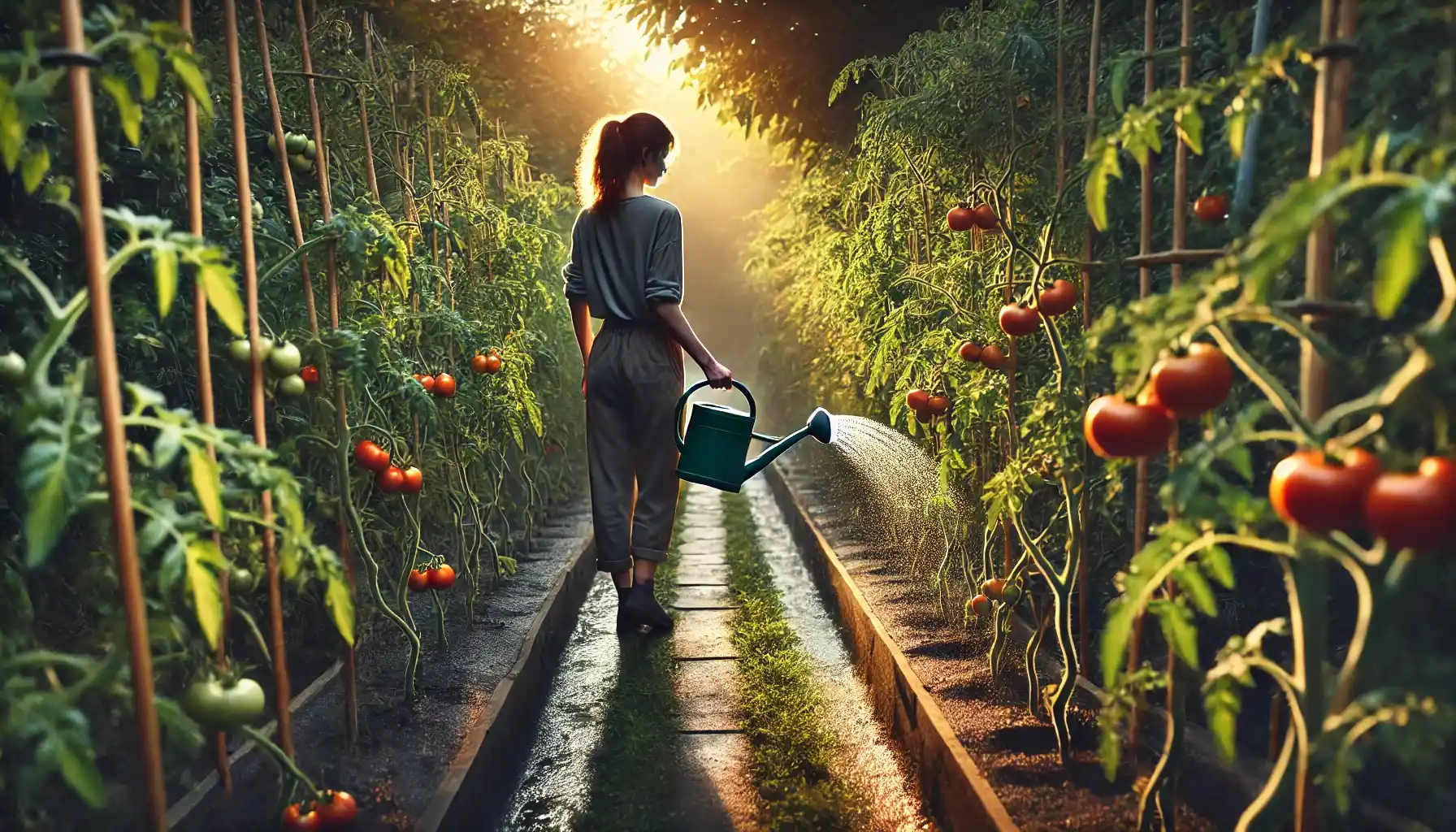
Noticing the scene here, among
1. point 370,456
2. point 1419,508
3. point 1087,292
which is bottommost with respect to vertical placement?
point 370,456

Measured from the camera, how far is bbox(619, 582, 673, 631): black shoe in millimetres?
4086

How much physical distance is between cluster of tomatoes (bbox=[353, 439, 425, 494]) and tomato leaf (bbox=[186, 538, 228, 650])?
1369 millimetres

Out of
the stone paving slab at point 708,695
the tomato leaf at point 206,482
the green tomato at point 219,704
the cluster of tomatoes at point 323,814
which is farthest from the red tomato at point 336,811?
the stone paving slab at point 708,695

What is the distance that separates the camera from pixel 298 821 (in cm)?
204

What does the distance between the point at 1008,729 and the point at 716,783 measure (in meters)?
0.83

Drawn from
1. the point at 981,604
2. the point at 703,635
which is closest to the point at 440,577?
the point at 703,635

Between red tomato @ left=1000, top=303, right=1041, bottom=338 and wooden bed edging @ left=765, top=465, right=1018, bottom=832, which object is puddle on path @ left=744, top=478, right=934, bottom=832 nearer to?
wooden bed edging @ left=765, top=465, right=1018, bottom=832

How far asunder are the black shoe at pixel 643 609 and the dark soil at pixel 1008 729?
0.88 metres

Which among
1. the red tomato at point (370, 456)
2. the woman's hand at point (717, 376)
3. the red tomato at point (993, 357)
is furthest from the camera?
the woman's hand at point (717, 376)

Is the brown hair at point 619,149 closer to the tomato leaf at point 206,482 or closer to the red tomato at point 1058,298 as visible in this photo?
the red tomato at point 1058,298

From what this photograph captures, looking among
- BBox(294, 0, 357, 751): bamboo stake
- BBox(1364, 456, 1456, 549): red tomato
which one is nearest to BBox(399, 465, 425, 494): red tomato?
BBox(294, 0, 357, 751): bamboo stake

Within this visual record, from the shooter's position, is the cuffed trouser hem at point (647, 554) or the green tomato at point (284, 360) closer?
the green tomato at point (284, 360)

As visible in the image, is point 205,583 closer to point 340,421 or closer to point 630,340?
point 340,421

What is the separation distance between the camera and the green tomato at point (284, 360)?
221 centimetres
